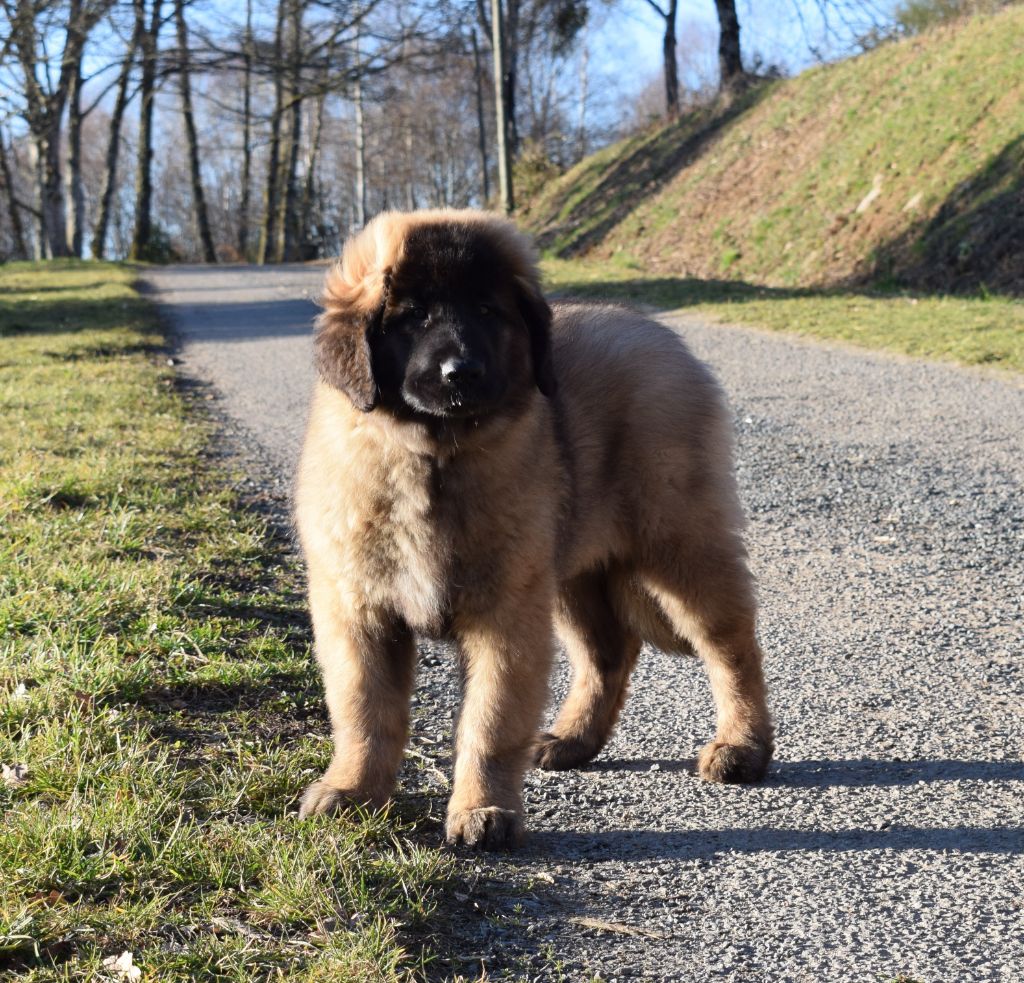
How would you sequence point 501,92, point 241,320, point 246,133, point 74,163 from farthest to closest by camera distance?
point 246,133 < point 74,163 < point 501,92 < point 241,320

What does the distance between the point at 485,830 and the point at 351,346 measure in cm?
137

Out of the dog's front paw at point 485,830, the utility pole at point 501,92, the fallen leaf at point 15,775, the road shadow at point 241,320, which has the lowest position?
the dog's front paw at point 485,830

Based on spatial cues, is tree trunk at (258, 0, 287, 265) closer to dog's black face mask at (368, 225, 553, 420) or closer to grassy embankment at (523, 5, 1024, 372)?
grassy embankment at (523, 5, 1024, 372)

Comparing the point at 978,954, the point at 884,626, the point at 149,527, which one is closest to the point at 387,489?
the point at 978,954

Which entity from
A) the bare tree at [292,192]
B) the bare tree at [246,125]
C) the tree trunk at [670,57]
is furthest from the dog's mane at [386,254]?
the bare tree at [292,192]

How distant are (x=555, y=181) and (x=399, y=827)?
37002 mm

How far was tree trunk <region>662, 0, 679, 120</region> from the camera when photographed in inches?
1439

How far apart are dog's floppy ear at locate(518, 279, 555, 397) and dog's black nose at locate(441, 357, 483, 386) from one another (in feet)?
1.27

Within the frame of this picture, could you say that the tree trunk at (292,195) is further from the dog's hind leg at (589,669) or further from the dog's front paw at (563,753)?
the dog's front paw at (563,753)

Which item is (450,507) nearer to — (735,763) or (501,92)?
(735,763)

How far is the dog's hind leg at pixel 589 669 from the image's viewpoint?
3.91 m

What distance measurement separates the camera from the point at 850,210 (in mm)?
21875

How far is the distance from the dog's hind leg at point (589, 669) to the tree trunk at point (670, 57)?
3397cm

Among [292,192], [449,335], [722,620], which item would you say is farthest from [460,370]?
[292,192]
